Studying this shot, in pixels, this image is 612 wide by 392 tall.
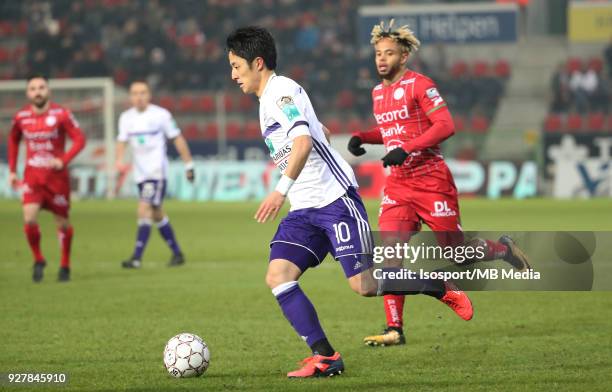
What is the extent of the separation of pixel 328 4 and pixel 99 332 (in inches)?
1037

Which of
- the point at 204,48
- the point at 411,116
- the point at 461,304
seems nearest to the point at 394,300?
the point at 461,304

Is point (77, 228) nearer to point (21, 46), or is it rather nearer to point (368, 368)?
point (368, 368)

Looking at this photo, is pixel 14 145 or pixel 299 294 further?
pixel 14 145

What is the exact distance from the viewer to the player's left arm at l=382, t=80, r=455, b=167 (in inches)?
257

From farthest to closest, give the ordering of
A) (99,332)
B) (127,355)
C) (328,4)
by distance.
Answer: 1. (328,4)
2. (99,332)
3. (127,355)

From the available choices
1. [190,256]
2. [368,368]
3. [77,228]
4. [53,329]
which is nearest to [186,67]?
[77,228]

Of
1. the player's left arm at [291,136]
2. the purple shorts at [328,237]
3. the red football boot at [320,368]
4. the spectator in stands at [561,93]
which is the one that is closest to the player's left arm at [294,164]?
the player's left arm at [291,136]

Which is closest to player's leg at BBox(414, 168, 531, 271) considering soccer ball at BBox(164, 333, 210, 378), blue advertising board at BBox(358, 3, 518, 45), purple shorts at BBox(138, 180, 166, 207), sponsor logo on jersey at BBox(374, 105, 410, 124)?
sponsor logo on jersey at BBox(374, 105, 410, 124)

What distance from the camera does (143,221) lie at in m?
12.9

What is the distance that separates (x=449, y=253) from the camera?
17.6 feet

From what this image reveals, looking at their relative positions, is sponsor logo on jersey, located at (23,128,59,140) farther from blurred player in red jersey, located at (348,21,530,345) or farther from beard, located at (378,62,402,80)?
beard, located at (378,62,402,80)

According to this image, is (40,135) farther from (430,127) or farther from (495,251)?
(495,251)

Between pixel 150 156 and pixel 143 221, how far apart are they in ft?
2.92

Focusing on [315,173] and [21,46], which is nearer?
[315,173]
